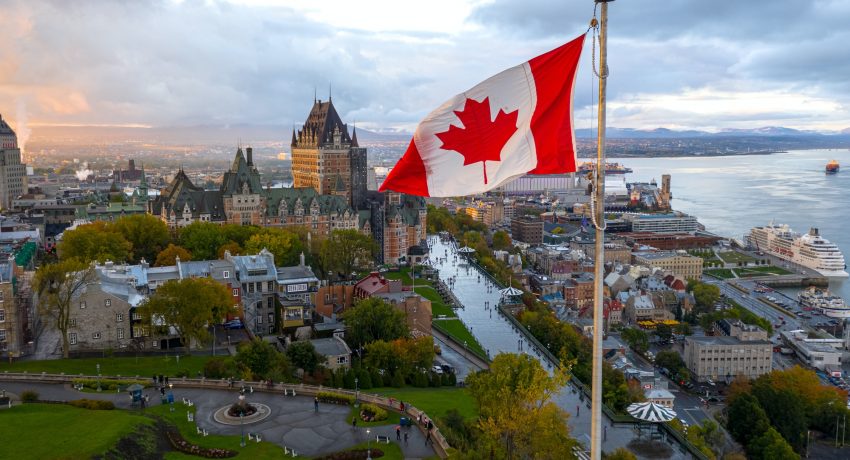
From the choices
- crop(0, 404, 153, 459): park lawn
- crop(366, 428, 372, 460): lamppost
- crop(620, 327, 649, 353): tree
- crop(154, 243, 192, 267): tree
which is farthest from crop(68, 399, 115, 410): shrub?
crop(620, 327, 649, 353): tree

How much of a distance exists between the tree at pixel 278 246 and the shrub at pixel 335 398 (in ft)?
85.1

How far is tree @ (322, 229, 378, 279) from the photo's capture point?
56812mm

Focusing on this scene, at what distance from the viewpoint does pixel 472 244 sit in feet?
286

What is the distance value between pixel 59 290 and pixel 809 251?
9273 centimetres

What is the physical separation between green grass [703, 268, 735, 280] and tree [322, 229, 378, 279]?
53961mm

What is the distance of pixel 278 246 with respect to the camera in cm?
5247

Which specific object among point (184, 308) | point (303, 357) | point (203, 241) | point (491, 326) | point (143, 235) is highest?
point (143, 235)

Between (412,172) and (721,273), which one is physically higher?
(412,172)

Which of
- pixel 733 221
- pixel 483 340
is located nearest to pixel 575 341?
pixel 483 340

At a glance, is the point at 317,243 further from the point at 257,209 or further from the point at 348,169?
the point at 348,169

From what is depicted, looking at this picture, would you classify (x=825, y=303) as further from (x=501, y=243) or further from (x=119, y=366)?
(x=119, y=366)

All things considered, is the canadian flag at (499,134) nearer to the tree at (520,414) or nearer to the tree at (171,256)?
the tree at (520,414)

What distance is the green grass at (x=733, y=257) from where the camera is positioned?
3903 inches

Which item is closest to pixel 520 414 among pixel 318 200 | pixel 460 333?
pixel 460 333
